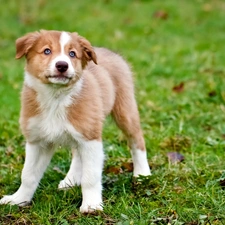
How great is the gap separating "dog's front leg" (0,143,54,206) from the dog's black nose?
881 millimetres

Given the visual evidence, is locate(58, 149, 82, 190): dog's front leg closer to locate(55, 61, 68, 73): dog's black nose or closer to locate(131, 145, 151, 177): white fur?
locate(131, 145, 151, 177): white fur

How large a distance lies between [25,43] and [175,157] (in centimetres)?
204

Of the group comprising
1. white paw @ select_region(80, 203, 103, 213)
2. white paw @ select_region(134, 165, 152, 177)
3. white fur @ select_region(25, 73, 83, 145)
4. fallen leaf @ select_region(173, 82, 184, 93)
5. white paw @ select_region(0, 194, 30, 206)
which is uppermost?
white fur @ select_region(25, 73, 83, 145)

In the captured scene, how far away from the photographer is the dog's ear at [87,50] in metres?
4.93

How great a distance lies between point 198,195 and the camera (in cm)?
504

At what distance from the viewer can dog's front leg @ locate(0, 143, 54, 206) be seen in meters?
5.20

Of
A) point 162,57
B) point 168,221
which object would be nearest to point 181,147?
point 168,221

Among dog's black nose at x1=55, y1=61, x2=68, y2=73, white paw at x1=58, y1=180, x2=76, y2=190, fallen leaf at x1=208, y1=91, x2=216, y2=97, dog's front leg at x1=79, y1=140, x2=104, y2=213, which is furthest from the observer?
fallen leaf at x1=208, y1=91, x2=216, y2=97

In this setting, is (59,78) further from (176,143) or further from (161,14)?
(161,14)

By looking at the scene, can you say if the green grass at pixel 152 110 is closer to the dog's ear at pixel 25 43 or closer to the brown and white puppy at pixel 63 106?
the brown and white puppy at pixel 63 106

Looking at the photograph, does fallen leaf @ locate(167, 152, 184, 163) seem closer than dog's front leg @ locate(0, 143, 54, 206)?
No

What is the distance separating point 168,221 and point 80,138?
0.92m

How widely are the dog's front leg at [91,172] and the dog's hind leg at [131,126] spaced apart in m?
0.75

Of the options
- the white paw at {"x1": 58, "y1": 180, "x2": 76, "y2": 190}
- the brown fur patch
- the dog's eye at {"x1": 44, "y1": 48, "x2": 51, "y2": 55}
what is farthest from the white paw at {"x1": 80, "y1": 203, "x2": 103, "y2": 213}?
the dog's eye at {"x1": 44, "y1": 48, "x2": 51, "y2": 55}
